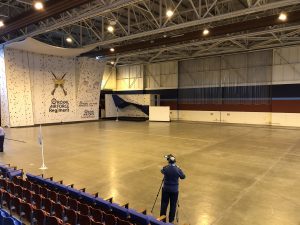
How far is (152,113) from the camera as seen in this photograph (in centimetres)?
2423

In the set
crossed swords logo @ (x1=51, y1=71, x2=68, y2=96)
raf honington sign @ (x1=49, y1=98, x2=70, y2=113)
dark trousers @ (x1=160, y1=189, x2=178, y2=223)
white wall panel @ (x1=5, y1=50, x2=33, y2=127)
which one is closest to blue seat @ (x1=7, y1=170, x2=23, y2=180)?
dark trousers @ (x1=160, y1=189, x2=178, y2=223)

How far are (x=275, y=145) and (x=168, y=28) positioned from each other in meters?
8.03

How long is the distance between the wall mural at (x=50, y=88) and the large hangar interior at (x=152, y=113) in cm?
9

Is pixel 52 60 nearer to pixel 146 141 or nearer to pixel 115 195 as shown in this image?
pixel 146 141

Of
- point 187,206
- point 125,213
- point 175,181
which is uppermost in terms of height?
point 175,181

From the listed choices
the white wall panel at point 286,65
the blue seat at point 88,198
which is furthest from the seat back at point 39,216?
the white wall panel at point 286,65

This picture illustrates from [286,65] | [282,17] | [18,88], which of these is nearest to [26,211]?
[282,17]

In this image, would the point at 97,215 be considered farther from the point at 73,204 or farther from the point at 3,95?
the point at 3,95

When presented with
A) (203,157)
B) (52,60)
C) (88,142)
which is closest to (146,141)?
(88,142)

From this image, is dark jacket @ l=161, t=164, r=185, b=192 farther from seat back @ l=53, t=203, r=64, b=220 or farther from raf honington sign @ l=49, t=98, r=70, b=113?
raf honington sign @ l=49, t=98, r=70, b=113

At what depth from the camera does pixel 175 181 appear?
4371 mm

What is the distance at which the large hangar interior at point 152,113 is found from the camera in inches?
190

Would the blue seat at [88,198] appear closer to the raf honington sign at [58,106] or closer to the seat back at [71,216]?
the seat back at [71,216]

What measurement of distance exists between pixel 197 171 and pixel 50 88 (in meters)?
16.7
